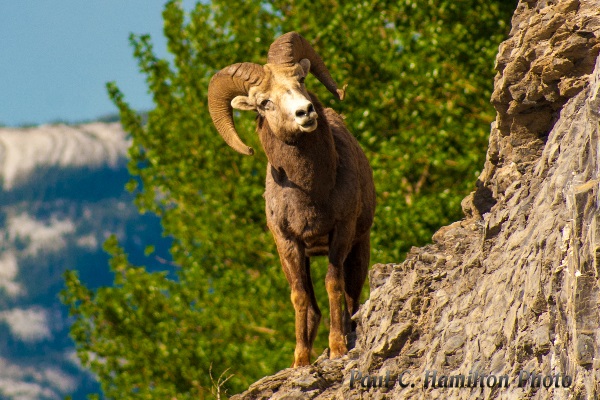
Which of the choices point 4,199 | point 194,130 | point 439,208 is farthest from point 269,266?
point 4,199

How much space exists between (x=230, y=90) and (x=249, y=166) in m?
13.1

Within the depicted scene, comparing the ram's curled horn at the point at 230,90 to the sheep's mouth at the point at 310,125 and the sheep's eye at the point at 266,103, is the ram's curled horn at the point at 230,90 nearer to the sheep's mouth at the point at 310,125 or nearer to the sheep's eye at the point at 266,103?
the sheep's eye at the point at 266,103

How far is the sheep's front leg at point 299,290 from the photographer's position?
9672 millimetres

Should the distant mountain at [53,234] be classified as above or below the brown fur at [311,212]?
above

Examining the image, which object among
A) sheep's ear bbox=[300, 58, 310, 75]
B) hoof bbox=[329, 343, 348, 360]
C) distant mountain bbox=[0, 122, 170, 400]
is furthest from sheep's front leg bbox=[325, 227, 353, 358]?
distant mountain bbox=[0, 122, 170, 400]

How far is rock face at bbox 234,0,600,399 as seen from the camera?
6.11m

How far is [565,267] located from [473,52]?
46.1 feet

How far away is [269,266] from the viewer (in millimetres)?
23500

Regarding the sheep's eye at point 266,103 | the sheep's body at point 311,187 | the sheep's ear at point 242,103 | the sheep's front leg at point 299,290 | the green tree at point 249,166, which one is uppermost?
the green tree at point 249,166

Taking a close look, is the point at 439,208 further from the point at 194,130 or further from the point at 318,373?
the point at 318,373

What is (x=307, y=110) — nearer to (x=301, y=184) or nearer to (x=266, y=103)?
(x=266, y=103)

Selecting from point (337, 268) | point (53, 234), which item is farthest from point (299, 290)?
point (53, 234)

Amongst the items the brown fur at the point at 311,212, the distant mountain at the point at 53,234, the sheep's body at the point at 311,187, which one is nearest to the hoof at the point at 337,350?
the brown fur at the point at 311,212

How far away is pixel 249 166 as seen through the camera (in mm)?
23281
